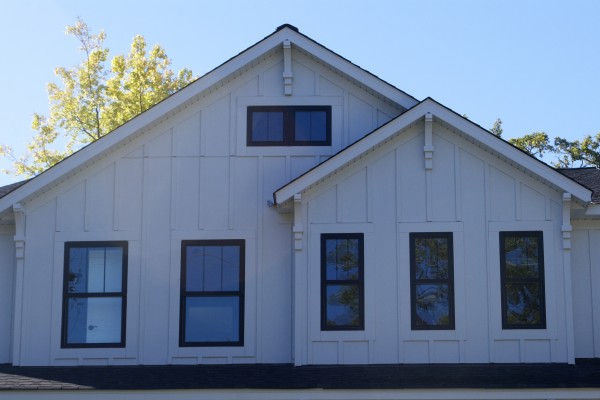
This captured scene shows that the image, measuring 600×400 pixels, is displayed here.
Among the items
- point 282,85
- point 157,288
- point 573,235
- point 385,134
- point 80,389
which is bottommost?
point 80,389

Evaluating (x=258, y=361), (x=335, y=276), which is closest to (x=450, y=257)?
(x=335, y=276)

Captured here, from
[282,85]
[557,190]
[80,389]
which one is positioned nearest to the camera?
[80,389]

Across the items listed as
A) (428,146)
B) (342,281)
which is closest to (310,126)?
(428,146)

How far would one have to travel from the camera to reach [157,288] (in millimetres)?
→ 14922

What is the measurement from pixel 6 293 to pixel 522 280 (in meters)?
8.73

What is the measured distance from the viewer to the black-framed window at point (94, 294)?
14.9m

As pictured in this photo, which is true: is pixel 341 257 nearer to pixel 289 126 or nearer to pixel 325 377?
pixel 325 377

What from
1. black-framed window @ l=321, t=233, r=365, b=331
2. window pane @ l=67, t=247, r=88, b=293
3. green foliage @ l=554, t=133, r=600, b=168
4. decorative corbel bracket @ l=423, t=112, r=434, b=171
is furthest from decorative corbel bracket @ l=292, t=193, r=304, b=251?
green foliage @ l=554, t=133, r=600, b=168

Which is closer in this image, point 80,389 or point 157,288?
point 80,389

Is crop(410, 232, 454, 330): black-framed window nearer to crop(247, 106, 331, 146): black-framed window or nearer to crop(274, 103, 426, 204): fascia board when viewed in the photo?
crop(274, 103, 426, 204): fascia board

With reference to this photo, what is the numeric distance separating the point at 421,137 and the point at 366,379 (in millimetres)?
4003

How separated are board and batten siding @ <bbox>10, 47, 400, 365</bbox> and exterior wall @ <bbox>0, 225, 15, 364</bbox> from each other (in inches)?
6.3

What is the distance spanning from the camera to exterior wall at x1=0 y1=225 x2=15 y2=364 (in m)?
15.2

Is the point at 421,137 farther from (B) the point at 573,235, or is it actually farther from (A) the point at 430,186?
(B) the point at 573,235
